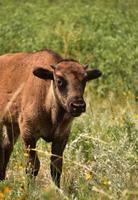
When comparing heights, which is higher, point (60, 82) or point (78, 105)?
point (60, 82)

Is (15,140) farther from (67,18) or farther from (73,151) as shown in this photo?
(67,18)

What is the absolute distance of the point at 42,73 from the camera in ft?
30.1

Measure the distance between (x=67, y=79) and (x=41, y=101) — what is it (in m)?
0.59

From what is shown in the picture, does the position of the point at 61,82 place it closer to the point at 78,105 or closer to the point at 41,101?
the point at 41,101

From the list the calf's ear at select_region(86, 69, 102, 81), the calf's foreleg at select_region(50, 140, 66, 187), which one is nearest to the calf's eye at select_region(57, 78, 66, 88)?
the calf's ear at select_region(86, 69, 102, 81)

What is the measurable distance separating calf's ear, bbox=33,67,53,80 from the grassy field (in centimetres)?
83

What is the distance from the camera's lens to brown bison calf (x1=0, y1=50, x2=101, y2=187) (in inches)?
354

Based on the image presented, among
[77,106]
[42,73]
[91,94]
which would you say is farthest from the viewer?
[91,94]

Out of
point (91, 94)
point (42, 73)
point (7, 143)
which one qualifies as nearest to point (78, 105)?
point (42, 73)

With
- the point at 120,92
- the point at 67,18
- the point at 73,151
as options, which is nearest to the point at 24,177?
the point at 73,151

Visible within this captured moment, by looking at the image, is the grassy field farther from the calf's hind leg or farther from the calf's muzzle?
the calf's muzzle

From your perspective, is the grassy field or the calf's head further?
the calf's head

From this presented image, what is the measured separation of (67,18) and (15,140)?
1225 centimetres

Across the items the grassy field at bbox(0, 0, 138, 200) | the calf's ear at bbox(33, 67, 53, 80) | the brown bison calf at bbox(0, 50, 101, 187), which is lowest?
the grassy field at bbox(0, 0, 138, 200)
